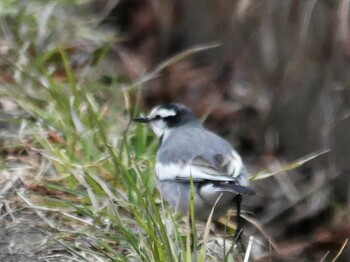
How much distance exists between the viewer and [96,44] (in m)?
7.11

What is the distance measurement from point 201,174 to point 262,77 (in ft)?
9.85

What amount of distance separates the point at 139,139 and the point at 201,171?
0.93 meters

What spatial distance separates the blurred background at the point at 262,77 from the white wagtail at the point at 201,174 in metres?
1.30

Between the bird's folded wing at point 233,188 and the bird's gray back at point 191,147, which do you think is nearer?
the bird's folded wing at point 233,188

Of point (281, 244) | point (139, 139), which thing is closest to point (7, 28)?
point (139, 139)

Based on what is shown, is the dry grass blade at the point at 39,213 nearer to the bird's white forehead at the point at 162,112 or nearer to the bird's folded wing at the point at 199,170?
the bird's folded wing at the point at 199,170

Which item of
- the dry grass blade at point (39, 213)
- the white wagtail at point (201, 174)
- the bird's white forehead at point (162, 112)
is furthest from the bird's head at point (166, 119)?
the dry grass blade at point (39, 213)

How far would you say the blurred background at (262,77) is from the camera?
267 inches

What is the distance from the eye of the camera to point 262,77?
7.43 meters

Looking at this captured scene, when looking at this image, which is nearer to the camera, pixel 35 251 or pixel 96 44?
pixel 35 251

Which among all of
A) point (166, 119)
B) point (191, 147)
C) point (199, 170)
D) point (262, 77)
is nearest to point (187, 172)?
point (199, 170)

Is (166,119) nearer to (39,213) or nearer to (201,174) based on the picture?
(201,174)

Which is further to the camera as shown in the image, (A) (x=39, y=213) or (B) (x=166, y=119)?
(B) (x=166, y=119)

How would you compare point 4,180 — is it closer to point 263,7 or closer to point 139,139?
point 139,139
